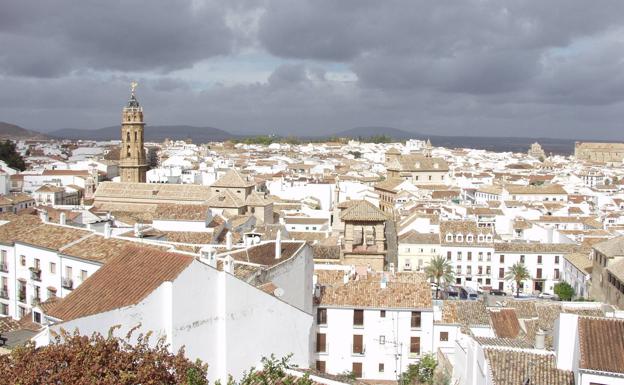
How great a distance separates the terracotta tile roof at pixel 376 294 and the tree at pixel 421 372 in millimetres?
1983

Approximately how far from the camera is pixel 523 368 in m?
16.1

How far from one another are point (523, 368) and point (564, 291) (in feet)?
97.4

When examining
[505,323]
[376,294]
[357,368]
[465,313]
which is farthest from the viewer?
[465,313]

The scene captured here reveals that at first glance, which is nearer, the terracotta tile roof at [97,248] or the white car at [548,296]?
the terracotta tile roof at [97,248]

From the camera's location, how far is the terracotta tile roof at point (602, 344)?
14.5 meters

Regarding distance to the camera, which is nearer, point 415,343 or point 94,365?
point 94,365

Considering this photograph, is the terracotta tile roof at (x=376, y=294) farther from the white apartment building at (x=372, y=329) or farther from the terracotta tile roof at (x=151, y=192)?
the terracotta tile roof at (x=151, y=192)

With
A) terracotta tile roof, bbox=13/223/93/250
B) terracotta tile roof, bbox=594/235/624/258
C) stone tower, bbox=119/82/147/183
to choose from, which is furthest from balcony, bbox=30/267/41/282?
stone tower, bbox=119/82/147/183

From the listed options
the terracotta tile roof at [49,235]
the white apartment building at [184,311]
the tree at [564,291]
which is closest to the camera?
the white apartment building at [184,311]

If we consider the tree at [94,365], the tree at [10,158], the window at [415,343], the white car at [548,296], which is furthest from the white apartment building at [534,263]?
the tree at [10,158]

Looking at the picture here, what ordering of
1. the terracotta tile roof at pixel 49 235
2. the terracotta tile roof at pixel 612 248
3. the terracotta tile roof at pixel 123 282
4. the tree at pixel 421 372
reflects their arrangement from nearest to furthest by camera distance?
the terracotta tile roof at pixel 123 282
the tree at pixel 421 372
the terracotta tile roof at pixel 49 235
the terracotta tile roof at pixel 612 248

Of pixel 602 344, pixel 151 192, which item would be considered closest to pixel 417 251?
pixel 151 192

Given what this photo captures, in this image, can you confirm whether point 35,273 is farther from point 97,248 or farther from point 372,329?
point 372,329

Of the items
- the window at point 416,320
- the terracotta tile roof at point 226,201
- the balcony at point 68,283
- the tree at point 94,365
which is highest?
the tree at point 94,365
